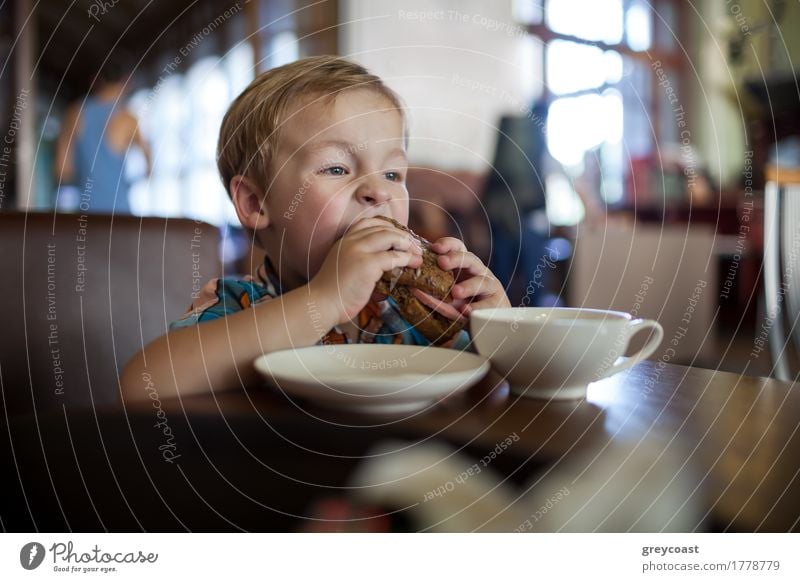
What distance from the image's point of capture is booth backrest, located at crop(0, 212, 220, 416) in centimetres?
36

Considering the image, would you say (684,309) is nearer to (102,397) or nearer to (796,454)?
(796,454)

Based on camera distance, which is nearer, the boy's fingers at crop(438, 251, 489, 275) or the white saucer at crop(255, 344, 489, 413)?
the white saucer at crop(255, 344, 489, 413)

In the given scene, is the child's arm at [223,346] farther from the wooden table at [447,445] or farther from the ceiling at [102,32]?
the ceiling at [102,32]

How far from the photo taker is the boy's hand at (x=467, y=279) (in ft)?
1.12

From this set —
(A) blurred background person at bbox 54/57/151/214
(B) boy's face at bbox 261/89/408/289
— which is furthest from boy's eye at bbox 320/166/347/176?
(A) blurred background person at bbox 54/57/151/214

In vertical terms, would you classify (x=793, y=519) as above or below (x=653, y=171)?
below

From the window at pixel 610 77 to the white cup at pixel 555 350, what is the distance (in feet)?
0.51

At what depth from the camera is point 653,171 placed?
1.27 feet

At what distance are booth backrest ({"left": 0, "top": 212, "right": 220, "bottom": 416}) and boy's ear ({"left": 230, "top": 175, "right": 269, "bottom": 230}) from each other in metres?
0.08

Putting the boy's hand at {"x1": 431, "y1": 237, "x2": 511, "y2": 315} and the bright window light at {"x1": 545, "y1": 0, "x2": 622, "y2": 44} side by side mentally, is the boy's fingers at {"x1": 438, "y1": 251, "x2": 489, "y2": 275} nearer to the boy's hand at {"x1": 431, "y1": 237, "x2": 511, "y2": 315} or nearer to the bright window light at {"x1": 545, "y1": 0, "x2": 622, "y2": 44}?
the boy's hand at {"x1": 431, "y1": 237, "x2": 511, "y2": 315}

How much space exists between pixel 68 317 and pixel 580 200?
0.34 meters

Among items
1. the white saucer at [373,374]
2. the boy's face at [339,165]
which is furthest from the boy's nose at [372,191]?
the white saucer at [373,374]

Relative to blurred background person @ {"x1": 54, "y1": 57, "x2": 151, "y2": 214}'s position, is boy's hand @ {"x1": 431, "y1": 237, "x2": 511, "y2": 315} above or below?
below
